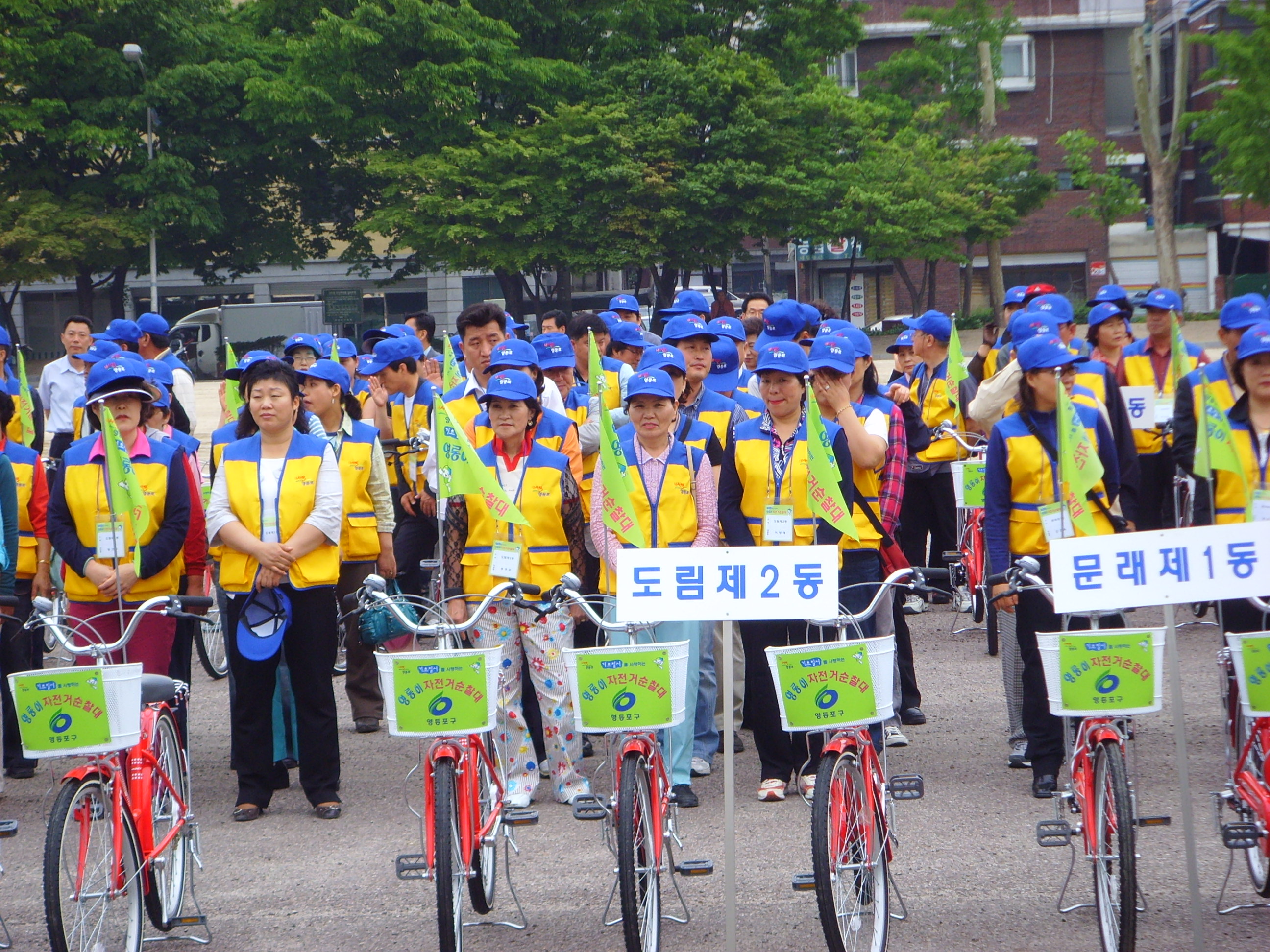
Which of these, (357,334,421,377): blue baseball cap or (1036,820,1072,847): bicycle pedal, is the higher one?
(357,334,421,377): blue baseball cap

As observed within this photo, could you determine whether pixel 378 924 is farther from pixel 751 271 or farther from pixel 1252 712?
pixel 751 271

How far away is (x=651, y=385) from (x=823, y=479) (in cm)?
101

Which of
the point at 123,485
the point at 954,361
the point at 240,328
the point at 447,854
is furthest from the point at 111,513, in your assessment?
the point at 240,328

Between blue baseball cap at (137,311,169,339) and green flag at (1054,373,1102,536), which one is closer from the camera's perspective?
green flag at (1054,373,1102,536)

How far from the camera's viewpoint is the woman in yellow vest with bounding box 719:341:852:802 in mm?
6293

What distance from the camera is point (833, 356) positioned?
20.6 ft

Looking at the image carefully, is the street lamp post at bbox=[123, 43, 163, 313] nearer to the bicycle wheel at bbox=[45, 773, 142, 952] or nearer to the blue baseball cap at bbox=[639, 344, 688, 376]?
the blue baseball cap at bbox=[639, 344, 688, 376]

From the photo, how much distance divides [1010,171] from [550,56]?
13751mm

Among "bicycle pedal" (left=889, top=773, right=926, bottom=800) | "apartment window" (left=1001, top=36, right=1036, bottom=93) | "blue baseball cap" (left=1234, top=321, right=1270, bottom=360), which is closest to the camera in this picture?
"bicycle pedal" (left=889, top=773, right=926, bottom=800)

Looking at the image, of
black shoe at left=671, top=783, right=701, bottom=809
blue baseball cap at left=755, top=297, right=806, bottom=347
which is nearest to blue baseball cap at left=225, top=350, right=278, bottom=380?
black shoe at left=671, top=783, right=701, bottom=809

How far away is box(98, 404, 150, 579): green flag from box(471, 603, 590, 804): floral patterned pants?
156 cm

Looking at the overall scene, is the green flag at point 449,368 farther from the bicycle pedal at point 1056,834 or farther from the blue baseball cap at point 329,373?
the bicycle pedal at point 1056,834

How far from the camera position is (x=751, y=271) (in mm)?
54406

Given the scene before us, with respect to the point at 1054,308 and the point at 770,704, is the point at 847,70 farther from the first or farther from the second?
the point at 770,704
